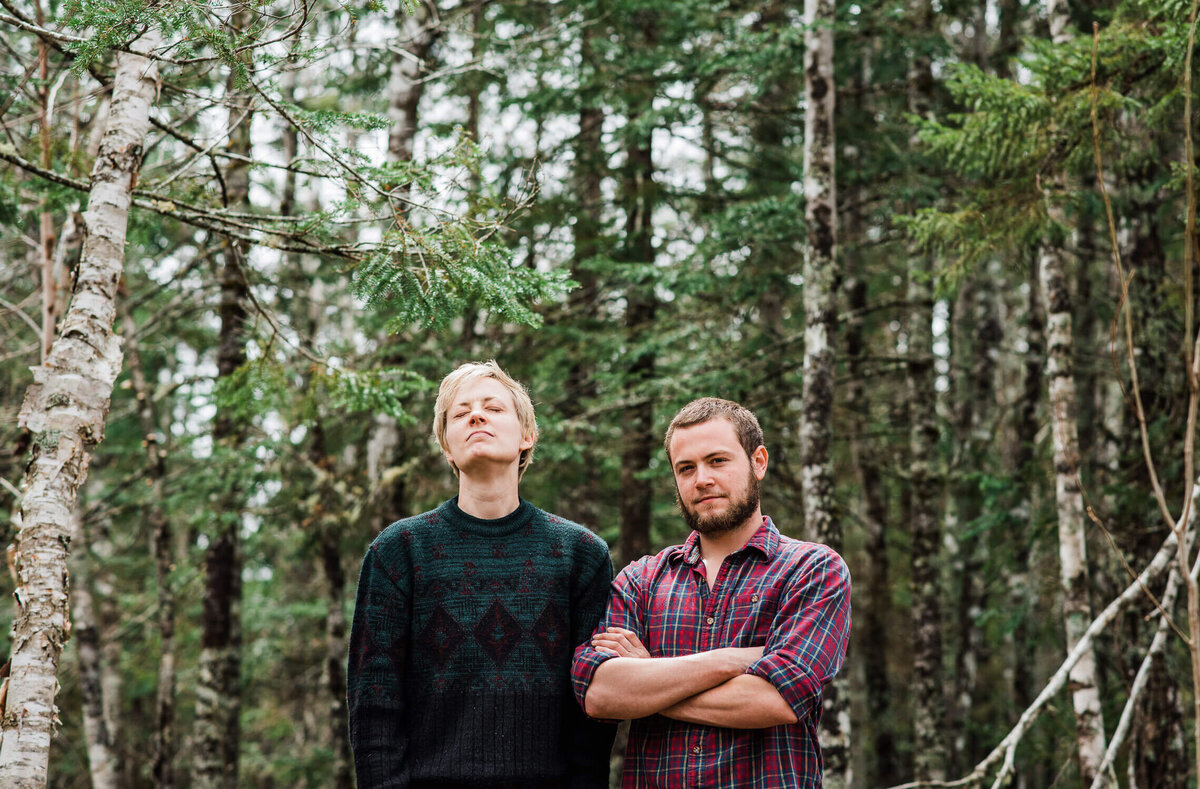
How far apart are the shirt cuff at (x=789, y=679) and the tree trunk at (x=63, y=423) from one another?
282 cm

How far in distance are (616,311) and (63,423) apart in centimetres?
824

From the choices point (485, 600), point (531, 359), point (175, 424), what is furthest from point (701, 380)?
point (175, 424)

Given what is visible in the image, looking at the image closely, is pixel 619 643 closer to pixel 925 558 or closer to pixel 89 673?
pixel 925 558

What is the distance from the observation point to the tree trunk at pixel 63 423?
355 cm

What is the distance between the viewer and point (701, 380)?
8.86m

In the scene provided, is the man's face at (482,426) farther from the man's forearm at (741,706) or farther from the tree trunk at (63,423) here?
the tree trunk at (63,423)

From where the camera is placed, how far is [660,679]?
2.79 meters

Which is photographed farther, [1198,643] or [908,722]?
[908,722]

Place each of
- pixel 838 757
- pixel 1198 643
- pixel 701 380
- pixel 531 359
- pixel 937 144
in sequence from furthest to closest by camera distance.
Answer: pixel 531 359, pixel 701 380, pixel 838 757, pixel 937 144, pixel 1198 643

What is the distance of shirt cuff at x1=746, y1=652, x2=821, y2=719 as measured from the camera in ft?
8.87

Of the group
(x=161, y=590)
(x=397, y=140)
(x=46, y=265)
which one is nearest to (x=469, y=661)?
(x=46, y=265)

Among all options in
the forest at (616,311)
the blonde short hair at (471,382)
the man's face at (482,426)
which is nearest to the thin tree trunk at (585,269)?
the forest at (616,311)

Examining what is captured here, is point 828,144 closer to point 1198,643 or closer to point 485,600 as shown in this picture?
point 485,600

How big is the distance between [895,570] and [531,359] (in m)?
11.8
